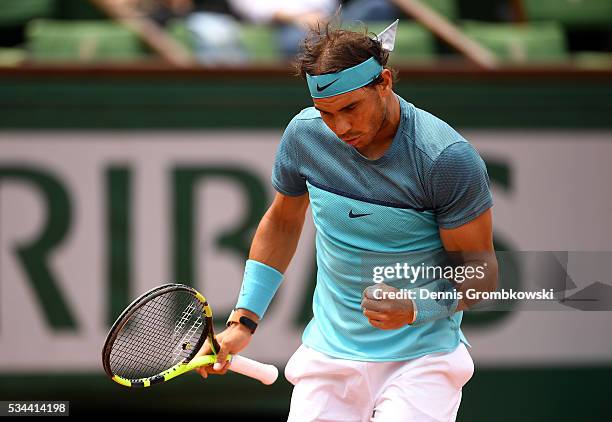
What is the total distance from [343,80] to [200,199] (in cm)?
260

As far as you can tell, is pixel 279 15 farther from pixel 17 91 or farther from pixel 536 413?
pixel 536 413

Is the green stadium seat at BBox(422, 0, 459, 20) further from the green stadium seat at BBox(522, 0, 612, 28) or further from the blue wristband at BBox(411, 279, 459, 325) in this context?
the blue wristband at BBox(411, 279, 459, 325)

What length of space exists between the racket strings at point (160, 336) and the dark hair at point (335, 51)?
2.56 feet

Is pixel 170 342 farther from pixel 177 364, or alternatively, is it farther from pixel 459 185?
pixel 459 185

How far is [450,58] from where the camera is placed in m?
6.25

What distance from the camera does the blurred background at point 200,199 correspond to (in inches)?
212

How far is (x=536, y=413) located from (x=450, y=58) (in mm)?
1945

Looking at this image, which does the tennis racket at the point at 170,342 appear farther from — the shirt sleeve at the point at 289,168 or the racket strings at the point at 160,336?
the shirt sleeve at the point at 289,168

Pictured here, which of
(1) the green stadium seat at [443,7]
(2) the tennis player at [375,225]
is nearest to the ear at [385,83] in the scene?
(2) the tennis player at [375,225]

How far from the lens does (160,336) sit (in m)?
3.37

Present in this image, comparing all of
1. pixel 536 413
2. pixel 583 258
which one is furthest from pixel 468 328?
pixel 583 258

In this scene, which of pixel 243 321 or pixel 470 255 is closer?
pixel 470 255

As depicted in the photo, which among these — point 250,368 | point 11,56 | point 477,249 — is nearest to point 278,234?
point 250,368

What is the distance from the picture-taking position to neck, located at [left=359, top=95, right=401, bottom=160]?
2.99 metres
